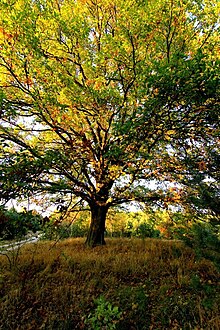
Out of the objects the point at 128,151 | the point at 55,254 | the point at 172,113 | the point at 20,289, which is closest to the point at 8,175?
the point at 20,289

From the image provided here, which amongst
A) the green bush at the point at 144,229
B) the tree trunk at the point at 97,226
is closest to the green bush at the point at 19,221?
the tree trunk at the point at 97,226

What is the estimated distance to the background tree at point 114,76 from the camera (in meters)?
4.50

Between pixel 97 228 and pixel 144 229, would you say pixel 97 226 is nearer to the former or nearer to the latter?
pixel 97 228

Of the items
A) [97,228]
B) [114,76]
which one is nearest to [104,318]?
[97,228]

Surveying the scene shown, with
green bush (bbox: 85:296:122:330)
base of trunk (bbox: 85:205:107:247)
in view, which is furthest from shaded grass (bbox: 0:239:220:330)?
base of trunk (bbox: 85:205:107:247)

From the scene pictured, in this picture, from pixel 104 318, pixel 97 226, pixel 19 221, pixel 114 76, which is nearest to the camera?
pixel 104 318

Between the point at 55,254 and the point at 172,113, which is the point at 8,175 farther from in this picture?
the point at 172,113

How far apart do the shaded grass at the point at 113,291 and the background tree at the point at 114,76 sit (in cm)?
214

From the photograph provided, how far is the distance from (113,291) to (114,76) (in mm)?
5245

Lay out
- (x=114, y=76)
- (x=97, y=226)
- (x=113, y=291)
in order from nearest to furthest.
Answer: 1. (x=113, y=291)
2. (x=114, y=76)
3. (x=97, y=226)

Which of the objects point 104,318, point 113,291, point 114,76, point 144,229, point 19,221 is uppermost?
point 114,76

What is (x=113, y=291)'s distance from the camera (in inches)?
183

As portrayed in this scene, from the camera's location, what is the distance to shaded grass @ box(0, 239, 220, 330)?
3.78m

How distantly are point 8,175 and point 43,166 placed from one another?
0.81 meters
